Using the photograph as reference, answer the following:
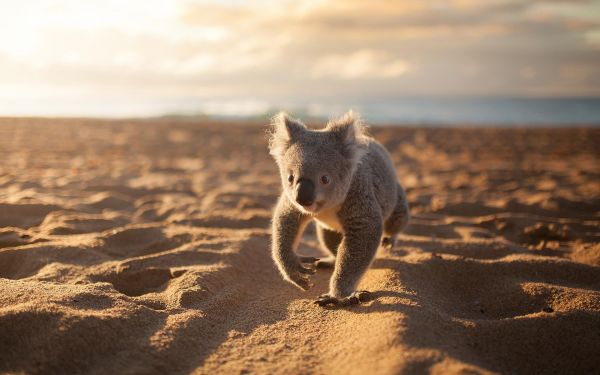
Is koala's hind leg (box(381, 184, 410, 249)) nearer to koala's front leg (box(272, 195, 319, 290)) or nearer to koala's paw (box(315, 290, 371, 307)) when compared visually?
koala's front leg (box(272, 195, 319, 290))

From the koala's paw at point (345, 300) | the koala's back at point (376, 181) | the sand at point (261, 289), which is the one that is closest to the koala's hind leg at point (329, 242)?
the sand at point (261, 289)

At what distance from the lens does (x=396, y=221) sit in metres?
5.18

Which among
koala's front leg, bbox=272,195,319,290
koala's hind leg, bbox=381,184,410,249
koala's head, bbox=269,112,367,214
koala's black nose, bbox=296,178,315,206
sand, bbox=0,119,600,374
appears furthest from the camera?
koala's hind leg, bbox=381,184,410,249

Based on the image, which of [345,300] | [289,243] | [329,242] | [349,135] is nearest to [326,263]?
[329,242]

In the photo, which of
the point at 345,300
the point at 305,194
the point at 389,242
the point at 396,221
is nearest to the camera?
the point at 305,194

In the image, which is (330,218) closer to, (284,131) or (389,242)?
(284,131)

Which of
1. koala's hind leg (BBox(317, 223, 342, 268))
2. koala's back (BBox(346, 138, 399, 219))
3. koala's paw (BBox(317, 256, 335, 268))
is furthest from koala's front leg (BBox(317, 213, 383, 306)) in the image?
koala's paw (BBox(317, 256, 335, 268))

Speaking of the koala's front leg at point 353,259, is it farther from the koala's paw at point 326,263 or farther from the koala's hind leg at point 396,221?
the koala's hind leg at point 396,221

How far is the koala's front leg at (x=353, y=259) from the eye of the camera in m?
3.67

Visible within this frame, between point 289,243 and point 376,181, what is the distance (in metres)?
1.13

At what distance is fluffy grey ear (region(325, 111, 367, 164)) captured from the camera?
13.1 feet

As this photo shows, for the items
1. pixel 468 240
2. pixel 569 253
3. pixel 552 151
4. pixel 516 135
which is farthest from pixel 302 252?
pixel 516 135

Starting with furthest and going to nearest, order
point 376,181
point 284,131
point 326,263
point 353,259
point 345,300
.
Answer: point 326,263
point 376,181
point 284,131
point 353,259
point 345,300

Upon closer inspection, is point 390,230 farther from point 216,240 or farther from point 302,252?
point 216,240
